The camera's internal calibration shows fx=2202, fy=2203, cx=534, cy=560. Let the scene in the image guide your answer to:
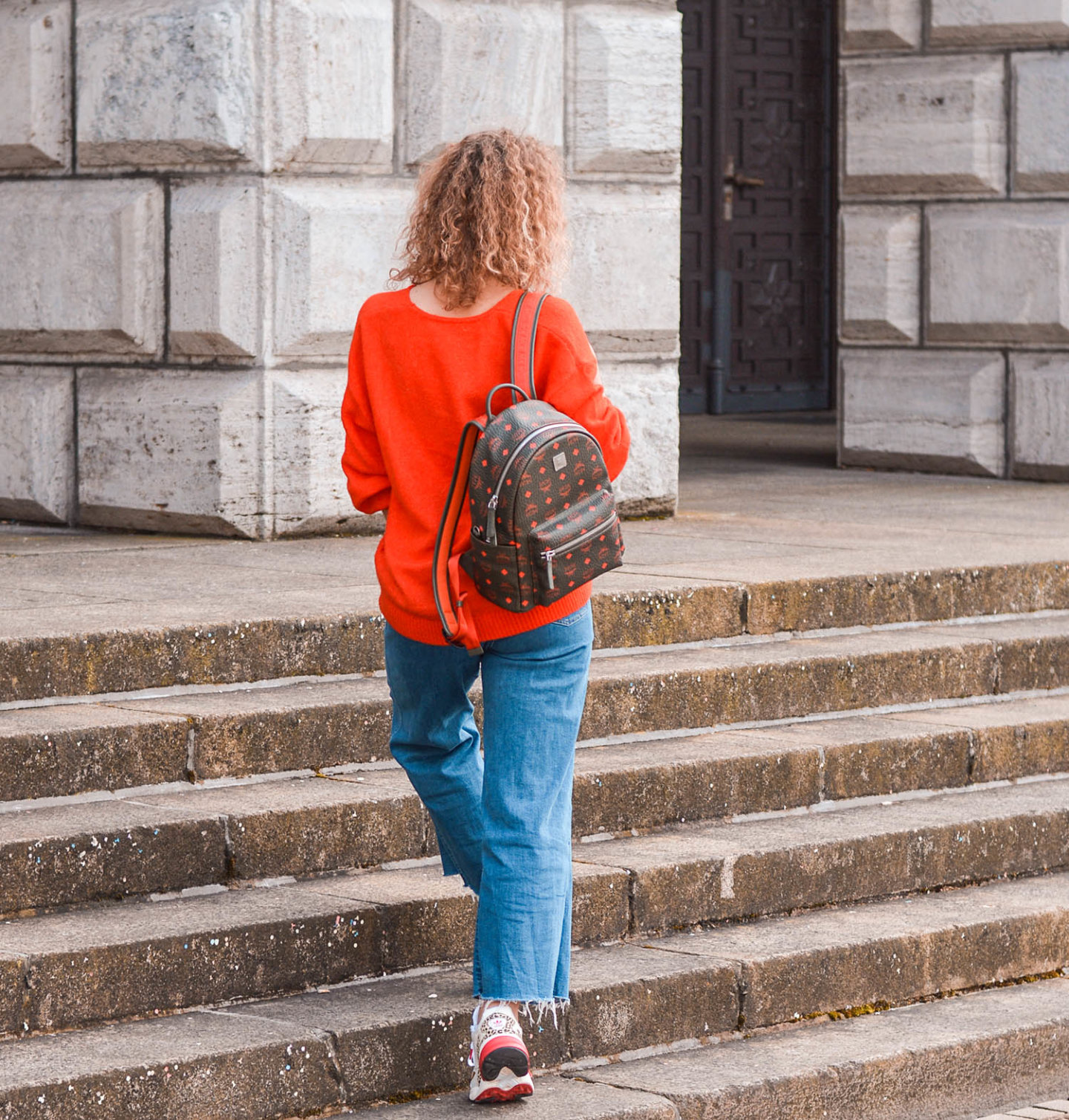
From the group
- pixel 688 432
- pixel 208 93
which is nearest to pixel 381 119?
pixel 208 93

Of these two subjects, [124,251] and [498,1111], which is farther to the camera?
[124,251]

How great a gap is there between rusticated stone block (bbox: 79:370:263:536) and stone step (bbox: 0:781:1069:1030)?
2.44 metres

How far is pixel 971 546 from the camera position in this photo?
6.94m

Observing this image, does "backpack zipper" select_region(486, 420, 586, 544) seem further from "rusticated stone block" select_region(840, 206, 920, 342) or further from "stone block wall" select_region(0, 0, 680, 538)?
"rusticated stone block" select_region(840, 206, 920, 342)

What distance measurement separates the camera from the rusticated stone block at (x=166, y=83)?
21.7 feet

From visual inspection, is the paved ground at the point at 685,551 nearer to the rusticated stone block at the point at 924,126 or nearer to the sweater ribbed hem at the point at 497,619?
the rusticated stone block at the point at 924,126

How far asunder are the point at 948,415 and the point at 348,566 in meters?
4.34

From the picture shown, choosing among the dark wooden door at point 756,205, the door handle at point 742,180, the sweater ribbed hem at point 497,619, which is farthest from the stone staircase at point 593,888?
the door handle at point 742,180

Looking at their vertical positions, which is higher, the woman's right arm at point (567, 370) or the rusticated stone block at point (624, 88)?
the rusticated stone block at point (624, 88)

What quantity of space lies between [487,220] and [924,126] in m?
6.70

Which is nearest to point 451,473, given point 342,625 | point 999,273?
point 342,625

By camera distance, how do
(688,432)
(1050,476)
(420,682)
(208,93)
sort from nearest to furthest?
(420,682) < (208,93) < (1050,476) < (688,432)

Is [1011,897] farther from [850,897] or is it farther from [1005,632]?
[1005,632]

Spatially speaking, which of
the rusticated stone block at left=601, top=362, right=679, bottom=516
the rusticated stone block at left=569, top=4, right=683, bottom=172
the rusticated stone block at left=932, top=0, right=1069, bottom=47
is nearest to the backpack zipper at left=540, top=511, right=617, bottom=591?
the rusticated stone block at left=601, top=362, right=679, bottom=516
